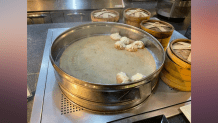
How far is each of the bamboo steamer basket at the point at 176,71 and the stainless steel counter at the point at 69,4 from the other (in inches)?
125

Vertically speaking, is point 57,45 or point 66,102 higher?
point 57,45

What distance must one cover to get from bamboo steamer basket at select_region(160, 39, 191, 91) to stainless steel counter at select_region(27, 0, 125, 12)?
125 inches

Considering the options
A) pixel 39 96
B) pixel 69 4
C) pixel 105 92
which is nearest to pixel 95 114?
pixel 105 92

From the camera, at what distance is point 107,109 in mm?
1210

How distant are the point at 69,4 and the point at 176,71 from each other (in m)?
3.71

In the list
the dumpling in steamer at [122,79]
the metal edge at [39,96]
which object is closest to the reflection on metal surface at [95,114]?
the metal edge at [39,96]

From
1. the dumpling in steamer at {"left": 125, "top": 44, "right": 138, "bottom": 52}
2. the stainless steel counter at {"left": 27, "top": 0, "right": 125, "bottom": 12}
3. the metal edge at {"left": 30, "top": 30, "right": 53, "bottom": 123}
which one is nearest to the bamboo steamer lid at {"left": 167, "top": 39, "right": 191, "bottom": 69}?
the dumpling in steamer at {"left": 125, "top": 44, "right": 138, "bottom": 52}

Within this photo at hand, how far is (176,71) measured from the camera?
1341mm

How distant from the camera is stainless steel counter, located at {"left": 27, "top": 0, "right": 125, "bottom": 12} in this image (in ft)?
12.5

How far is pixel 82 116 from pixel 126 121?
15.4 inches

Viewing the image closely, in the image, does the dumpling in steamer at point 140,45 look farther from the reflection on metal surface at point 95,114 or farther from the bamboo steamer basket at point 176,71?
the reflection on metal surface at point 95,114

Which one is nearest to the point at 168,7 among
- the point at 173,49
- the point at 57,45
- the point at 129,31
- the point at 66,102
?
the point at 129,31

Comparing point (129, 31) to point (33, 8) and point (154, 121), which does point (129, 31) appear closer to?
point (154, 121)

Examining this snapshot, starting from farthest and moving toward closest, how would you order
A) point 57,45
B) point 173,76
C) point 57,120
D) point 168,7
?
point 168,7, point 57,45, point 173,76, point 57,120
